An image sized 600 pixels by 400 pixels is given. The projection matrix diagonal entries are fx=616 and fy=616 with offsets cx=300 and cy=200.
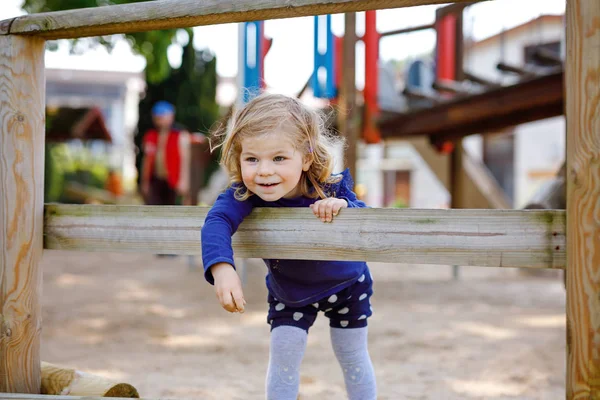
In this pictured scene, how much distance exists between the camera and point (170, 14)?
1717 mm

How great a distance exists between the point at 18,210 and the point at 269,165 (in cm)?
80

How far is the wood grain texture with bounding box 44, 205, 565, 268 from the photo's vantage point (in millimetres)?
1511

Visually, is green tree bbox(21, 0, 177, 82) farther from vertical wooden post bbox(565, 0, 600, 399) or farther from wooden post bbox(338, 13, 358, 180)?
vertical wooden post bbox(565, 0, 600, 399)

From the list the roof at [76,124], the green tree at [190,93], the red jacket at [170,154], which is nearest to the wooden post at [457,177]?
the red jacket at [170,154]

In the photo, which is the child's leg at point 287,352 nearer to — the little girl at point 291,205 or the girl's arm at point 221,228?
the little girl at point 291,205

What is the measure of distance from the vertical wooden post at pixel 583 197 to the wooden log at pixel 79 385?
4.46 feet

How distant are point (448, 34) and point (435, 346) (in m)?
3.85

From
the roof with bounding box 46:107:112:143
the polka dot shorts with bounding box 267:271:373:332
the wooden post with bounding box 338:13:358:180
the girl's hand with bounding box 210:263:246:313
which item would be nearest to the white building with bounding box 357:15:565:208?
the roof with bounding box 46:107:112:143

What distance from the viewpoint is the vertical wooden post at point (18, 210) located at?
1882 mm

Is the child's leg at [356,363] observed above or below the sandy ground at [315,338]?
above

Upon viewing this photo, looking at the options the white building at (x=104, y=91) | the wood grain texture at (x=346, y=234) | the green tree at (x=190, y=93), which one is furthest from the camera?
the white building at (x=104, y=91)

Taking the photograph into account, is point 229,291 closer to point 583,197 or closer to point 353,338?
point 353,338

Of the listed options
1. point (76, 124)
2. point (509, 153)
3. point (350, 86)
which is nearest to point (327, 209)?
point (350, 86)

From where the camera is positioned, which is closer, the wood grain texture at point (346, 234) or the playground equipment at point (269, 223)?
the playground equipment at point (269, 223)
